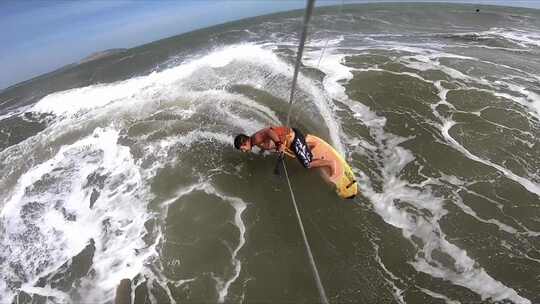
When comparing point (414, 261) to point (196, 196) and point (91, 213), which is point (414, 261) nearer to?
point (196, 196)

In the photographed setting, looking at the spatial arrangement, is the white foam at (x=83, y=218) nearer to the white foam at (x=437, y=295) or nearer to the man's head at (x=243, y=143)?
the man's head at (x=243, y=143)

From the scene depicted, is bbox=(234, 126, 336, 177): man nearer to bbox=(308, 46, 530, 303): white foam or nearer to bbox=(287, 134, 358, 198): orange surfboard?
bbox=(287, 134, 358, 198): orange surfboard

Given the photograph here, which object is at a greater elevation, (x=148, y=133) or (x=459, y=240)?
(x=148, y=133)

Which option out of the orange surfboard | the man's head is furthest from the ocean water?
the man's head

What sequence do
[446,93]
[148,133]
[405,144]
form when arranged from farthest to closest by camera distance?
[446,93], [148,133], [405,144]

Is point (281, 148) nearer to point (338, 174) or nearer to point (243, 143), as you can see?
point (243, 143)

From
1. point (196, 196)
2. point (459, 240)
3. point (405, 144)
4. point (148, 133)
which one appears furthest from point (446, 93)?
point (148, 133)

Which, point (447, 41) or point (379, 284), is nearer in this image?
point (379, 284)
